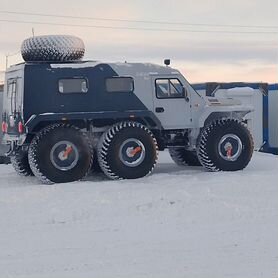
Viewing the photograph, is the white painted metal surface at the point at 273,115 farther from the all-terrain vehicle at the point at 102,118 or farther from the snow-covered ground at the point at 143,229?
the snow-covered ground at the point at 143,229

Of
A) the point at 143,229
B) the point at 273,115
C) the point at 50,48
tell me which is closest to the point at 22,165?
the point at 50,48

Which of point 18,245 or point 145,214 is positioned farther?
point 145,214

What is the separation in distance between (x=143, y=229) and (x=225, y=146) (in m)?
5.38

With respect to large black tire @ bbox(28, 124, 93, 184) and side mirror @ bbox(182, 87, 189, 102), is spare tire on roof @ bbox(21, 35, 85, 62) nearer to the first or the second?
large black tire @ bbox(28, 124, 93, 184)

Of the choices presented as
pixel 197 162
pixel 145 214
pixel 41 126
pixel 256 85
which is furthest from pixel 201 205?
pixel 256 85

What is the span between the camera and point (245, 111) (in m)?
13.2

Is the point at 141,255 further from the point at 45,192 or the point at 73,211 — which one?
the point at 45,192

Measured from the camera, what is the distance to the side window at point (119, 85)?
39.8ft

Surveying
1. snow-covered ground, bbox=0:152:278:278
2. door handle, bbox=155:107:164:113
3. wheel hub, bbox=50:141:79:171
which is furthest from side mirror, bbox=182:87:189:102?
wheel hub, bbox=50:141:79:171

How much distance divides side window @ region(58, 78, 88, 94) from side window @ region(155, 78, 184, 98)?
140 centimetres

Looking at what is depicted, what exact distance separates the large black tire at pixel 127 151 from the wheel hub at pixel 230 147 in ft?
4.67

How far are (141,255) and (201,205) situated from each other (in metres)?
2.46

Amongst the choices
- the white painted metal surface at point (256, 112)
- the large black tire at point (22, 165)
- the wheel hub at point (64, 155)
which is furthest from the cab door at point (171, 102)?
the white painted metal surface at point (256, 112)

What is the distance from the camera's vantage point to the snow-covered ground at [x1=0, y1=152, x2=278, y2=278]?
621 cm
